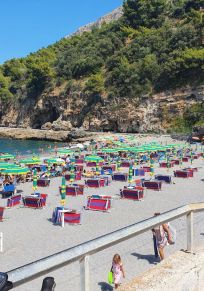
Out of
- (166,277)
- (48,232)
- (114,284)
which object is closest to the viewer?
(166,277)

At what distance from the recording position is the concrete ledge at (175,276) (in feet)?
9.34

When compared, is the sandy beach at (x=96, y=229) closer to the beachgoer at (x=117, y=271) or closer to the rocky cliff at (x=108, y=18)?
the beachgoer at (x=117, y=271)

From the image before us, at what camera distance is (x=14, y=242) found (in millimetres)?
10859

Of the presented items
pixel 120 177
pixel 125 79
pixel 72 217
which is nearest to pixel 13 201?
pixel 72 217

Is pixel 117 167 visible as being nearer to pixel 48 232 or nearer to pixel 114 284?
pixel 48 232

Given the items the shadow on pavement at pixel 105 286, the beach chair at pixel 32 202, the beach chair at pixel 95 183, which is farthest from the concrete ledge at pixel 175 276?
the beach chair at pixel 95 183

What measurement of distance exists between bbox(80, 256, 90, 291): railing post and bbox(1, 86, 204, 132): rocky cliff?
60.8 m

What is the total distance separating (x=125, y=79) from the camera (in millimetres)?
68500

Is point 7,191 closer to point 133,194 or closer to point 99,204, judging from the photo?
point 99,204

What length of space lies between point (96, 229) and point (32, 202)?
444 centimetres

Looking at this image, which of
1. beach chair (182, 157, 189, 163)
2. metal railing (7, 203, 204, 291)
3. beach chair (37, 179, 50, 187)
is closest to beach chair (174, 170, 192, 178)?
beach chair (37, 179, 50, 187)

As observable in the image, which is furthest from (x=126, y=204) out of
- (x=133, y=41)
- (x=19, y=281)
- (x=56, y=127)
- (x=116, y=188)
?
(x=133, y=41)

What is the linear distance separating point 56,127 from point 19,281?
246 ft

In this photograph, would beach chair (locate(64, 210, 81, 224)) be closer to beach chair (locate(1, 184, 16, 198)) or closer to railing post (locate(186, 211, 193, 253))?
beach chair (locate(1, 184, 16, 198))
